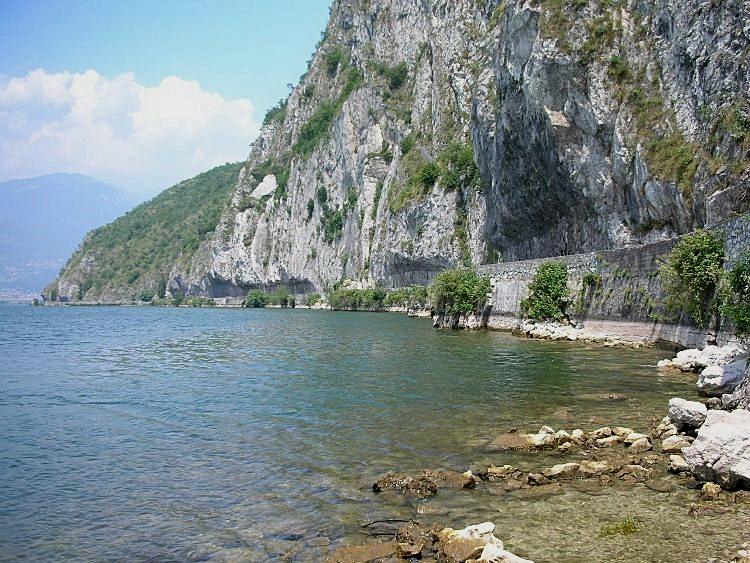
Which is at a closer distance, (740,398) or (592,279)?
(740,398)

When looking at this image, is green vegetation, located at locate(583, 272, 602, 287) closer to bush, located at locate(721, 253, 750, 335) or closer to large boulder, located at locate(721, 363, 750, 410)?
bush, located at locate(721, 253, 750, 335)

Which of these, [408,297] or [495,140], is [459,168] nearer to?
[495,140]

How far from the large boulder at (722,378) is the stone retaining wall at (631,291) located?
575 cm

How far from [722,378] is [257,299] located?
130 m

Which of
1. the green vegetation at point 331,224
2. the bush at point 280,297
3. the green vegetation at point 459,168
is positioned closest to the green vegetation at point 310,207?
the green vegetation at point 331,224

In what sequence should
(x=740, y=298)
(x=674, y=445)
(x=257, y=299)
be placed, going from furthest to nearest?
(x=257, y=299), (x=740, y=298), (x=674, y=445)

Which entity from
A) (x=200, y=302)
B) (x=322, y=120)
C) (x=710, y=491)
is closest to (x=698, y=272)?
(x=710, y=491)

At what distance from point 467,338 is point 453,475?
102ft

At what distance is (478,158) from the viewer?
7119cm

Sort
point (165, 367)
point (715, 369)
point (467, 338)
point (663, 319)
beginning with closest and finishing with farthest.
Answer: point (715, 369), point (663, 319), point (165, 367), point (467, 338)

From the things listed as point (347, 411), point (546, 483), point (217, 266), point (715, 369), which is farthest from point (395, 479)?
point (217, 266)

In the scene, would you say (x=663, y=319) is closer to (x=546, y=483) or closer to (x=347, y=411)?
(x=347, y=411)

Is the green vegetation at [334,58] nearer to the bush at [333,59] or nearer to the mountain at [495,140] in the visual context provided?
the bush at [333,59]

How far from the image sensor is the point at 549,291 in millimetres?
40750
